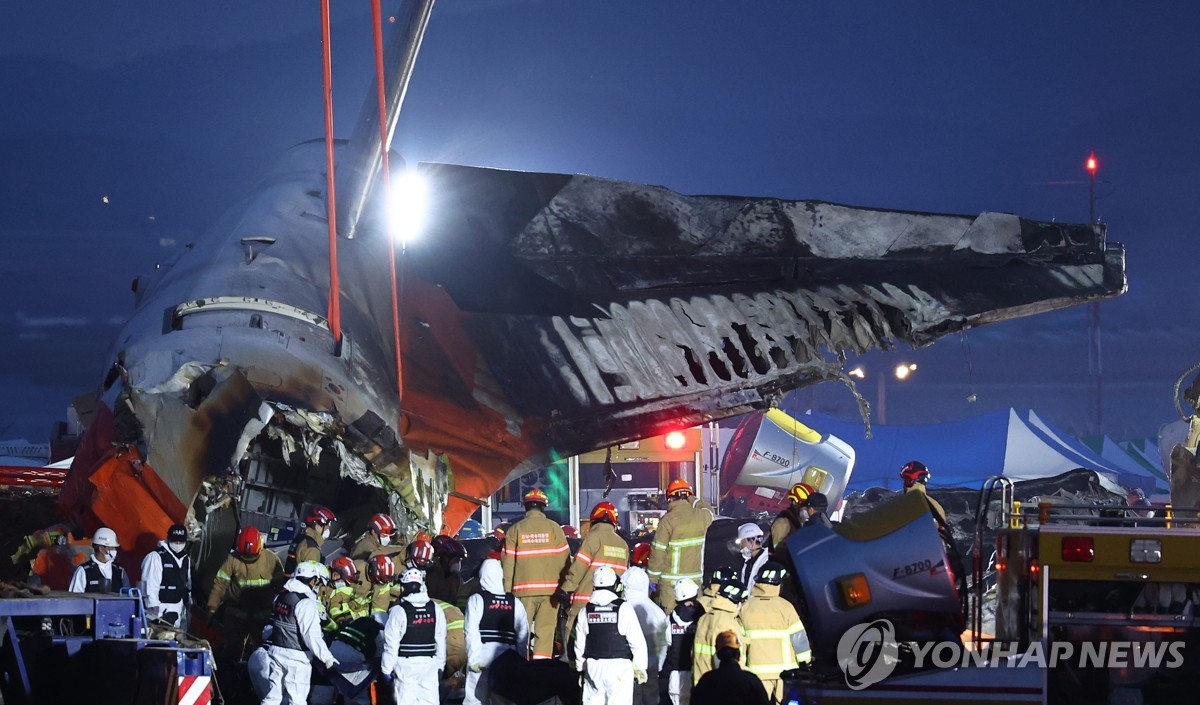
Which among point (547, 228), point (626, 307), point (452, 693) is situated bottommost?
point (452, 693)

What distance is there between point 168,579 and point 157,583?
13cm

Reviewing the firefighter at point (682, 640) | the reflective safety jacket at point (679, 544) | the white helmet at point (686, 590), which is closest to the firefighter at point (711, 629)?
the firefighter at point (682, 640)

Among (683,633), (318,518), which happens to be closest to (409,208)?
(318,518)

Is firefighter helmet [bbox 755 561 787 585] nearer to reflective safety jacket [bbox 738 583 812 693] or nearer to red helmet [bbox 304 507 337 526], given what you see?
reflective safety jacket [bbox 738 583 812 693]

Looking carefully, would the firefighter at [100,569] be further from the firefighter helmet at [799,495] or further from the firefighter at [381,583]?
the firefighter helmet at [799,495]

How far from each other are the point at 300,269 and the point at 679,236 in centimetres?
487

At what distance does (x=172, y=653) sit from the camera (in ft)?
25.8

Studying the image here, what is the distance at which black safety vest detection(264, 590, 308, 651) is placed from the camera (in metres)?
11.4

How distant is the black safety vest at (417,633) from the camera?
11.3 metres

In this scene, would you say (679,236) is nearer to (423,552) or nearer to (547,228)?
(547,228)

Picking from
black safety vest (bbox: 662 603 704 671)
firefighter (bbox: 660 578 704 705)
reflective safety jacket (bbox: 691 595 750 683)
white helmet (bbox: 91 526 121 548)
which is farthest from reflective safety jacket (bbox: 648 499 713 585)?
white helmet (bbox: 91 526 121 548)

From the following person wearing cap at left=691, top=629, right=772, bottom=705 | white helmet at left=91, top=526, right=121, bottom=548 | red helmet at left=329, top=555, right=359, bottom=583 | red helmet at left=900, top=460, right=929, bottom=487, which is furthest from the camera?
red helmet at left=329, top=555, right=359, bottom=583

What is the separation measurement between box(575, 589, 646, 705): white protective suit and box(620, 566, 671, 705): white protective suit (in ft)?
5.50

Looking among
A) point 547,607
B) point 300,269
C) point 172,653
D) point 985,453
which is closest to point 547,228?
point 300,269
